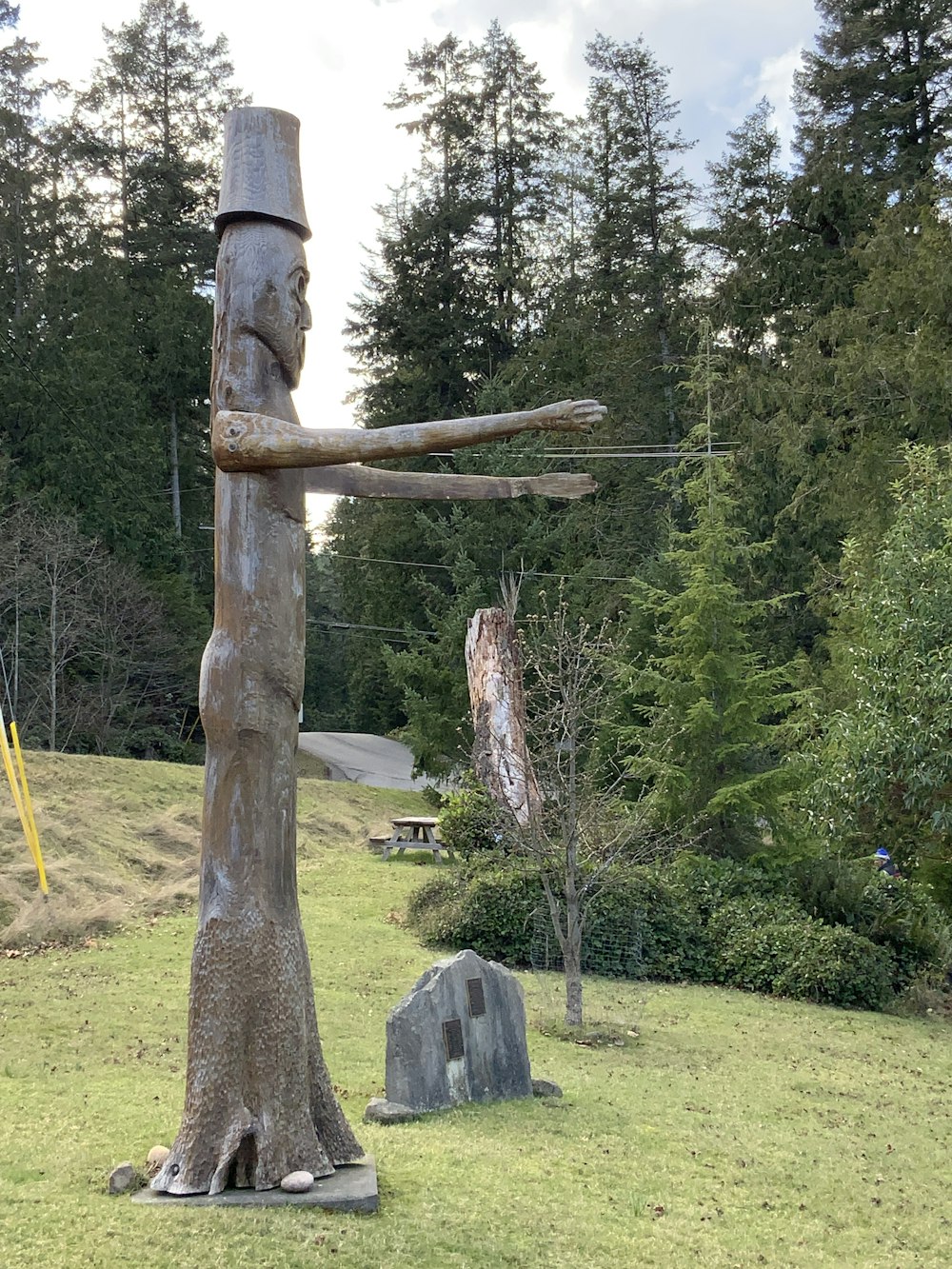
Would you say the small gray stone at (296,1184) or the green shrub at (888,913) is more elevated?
the small gray stone at (296,1184)

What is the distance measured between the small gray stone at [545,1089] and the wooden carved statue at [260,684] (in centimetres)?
267

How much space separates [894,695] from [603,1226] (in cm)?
876

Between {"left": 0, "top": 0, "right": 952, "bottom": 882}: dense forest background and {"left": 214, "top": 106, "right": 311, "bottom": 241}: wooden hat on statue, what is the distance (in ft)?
38.6

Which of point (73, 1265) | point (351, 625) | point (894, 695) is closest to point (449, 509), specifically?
point (351, 625)

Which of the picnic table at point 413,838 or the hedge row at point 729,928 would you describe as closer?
the hedge row at point 729,928

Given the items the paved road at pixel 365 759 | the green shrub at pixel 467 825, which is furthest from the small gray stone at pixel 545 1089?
the paved road at pixel 365 759

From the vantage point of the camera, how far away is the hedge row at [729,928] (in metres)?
13.6

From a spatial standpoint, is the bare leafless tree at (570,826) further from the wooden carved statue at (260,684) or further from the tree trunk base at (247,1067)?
the tree trunk base at (247,1067)

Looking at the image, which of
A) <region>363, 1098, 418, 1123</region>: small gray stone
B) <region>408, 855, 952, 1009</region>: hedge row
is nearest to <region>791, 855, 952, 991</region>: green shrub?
<region>408, 855, 952, 1009</region>: hedge row

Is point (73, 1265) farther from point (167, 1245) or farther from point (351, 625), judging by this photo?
point (351, 625)

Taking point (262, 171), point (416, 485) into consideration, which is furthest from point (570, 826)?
point (262, 171)

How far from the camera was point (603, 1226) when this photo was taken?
5641 millimetres

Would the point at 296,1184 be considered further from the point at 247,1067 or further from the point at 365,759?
the point at 365,759

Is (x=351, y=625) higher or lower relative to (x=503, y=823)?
higher
